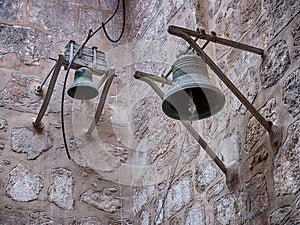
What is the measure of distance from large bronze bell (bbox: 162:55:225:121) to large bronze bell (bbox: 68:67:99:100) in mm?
711

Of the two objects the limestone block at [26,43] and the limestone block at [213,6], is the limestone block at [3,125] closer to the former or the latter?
the limestone block at [26,43]

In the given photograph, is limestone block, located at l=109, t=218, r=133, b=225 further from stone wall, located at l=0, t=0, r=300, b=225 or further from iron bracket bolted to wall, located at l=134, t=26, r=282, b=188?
iron bracket bolted to wall, located at l=134, t=26, r=282, b=188

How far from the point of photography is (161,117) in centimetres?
258

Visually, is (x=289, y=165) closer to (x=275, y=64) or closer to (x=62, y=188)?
(x=275, y=64)

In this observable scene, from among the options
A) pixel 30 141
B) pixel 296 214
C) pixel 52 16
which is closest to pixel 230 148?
pixel 296 214

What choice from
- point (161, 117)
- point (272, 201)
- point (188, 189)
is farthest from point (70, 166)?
point (272, 201)

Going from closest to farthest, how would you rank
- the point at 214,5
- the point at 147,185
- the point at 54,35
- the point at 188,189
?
the point at 188,189 < the point at 214,5 < the point at 147,185 < the point at 54,35

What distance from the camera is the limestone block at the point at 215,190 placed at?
6.42 ft

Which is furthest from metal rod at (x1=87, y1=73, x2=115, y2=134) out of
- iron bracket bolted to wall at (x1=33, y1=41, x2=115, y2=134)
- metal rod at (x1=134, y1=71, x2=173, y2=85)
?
metal rod at (x1=134, y1=71, x2=173, y2=85)

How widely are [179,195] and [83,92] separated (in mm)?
688

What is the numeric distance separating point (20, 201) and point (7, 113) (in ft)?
1.50

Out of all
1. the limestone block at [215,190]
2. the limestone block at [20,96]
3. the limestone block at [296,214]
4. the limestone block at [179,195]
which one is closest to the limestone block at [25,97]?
the limestone block at [20,96]

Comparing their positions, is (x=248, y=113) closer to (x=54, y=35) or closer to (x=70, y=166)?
(x=70, y=166)

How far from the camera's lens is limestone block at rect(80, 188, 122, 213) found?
8.53ft
